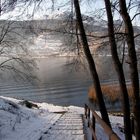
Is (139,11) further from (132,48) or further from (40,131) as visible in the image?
(40,131)

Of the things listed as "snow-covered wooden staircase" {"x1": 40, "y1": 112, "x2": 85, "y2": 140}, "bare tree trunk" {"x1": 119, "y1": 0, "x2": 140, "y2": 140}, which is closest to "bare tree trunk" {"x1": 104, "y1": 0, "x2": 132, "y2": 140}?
"snow-covered wooden staircase" {"x1": 40, "y1": 112, "x2": 85, "y2": 140}

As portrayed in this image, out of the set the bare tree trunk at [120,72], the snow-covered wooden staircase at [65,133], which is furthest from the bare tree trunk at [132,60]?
the bare tree trunk at [120,72]

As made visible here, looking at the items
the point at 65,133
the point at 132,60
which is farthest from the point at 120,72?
the point at 65,133

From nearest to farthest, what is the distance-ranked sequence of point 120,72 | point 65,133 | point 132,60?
1. point 132,60
2. point 65,133
3. point 120,72

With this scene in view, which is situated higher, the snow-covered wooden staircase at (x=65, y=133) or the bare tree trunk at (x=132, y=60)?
the bare tree trunk at (x=132, y=60)

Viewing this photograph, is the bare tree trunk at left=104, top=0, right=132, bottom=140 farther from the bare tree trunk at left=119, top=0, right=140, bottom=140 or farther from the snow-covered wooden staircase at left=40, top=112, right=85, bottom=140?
the bare tree trunk at left=119, top=0, right=140, bottom=140

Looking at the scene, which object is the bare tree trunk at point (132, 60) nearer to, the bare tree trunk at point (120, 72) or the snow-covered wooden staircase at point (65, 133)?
the snow-covered wooden staircase at point (65, 133)

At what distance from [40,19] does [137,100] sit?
5583 millimetres

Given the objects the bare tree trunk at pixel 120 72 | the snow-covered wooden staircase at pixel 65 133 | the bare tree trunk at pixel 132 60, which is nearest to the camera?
the bare tree trunk at pixel 132 60

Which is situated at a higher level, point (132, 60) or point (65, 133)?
point (132, 60)

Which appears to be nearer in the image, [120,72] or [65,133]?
[65,133]

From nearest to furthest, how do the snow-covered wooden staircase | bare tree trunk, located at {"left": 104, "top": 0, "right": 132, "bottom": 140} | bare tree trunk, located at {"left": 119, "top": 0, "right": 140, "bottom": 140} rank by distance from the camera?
bare tree trunk, located at {"left": 119, "top": 0, "right": 140, "bottom": 140}
the snow-covered wooden staircase
bare tree trunk, located at {"left": 104, "top": 0, "right": 132, "bottom": 140}

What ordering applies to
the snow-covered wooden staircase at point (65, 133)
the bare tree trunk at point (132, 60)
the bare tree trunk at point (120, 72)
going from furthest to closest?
the bare tree trunk at point (120, 72) < the snow-covered wooden staircase at point (65, 133) < the bare tree trunk at point (132, 60)

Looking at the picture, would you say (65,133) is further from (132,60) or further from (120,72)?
(132,60)
